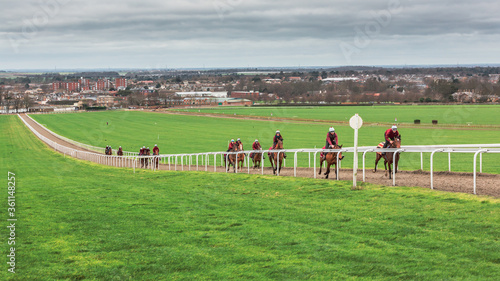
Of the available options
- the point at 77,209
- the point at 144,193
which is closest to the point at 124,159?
the point at 144,193

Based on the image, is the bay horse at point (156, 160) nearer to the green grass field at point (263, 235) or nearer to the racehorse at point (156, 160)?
the racehorse at point (156, 160)

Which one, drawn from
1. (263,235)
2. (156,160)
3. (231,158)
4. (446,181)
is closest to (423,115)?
(156,160)

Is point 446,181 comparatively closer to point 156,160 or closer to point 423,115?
point 156,160

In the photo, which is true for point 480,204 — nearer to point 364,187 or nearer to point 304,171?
point 364,187

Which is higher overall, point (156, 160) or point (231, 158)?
point (231, 158)

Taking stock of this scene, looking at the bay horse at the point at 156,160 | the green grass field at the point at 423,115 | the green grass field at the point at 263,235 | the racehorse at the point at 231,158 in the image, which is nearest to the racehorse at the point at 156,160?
the bay horse at the point at 156,160

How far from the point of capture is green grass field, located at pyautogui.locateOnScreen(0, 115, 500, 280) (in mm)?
7688

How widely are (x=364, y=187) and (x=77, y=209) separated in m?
7.21

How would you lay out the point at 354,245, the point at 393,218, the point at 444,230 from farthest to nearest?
the point at 393,218 < the point at 444,230 < the point at 354,245

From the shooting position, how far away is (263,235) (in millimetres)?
9680

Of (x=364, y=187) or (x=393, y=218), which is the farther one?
(x=364, y=187)

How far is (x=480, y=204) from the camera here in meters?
10.9

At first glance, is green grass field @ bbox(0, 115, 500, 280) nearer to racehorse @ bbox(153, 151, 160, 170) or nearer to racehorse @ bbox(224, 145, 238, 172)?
racehorse @ bbox(224, 145, 238, 172)

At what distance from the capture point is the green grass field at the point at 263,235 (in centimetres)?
769
